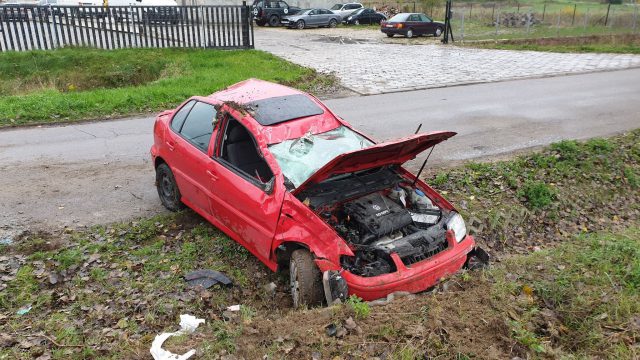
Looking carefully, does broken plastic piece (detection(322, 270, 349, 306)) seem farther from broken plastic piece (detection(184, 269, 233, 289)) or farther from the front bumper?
broken plastic piece (detection(184, 269, 233, 289))

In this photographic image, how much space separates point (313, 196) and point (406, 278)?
119cm

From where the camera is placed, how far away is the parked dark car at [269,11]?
34.1 m

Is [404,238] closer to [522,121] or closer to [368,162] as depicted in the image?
[368,162]

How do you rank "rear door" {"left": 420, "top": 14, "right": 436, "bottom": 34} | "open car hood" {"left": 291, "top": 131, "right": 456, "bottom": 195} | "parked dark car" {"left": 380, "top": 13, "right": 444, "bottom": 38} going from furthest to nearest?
"rear door" {"left": 420, "top": 14, "right": 436, "bottom": 34} < "parked dark car" {"left": 380, "top": 13, "right": 444, "bottom": 38} < "open car hood" {"left": 291, "top": 131, "right": 456, "bottom": 195}

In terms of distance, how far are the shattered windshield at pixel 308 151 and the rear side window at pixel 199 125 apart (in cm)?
109

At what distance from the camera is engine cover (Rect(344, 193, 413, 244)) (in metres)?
4.68

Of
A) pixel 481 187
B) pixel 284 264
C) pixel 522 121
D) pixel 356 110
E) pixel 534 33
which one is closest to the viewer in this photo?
pixel 284 264

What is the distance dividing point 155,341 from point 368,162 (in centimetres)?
248

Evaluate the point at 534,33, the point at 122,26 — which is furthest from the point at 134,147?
the point at 534,33

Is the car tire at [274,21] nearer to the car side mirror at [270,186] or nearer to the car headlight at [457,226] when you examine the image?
the car side mirror at [270,186]

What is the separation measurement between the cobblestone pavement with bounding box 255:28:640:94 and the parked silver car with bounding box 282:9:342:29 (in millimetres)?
5781

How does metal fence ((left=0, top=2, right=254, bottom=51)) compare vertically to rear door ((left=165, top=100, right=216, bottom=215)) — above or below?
above

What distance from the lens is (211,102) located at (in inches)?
238

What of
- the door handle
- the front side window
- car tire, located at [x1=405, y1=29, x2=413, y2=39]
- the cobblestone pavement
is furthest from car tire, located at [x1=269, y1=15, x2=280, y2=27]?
the door handle
